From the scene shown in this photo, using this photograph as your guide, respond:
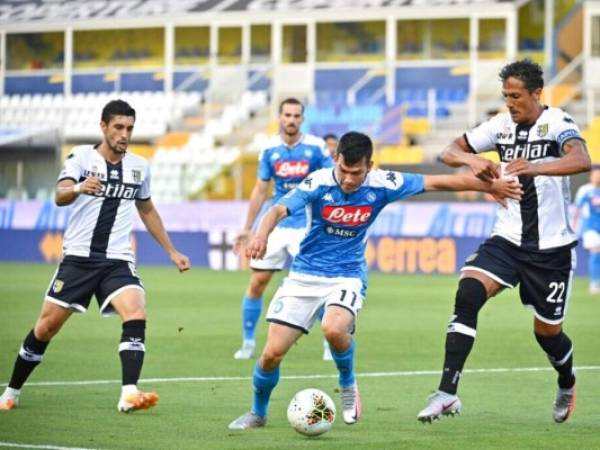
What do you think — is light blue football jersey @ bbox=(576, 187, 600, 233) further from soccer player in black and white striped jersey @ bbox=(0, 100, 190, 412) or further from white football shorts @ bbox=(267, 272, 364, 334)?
white football shorts @ bbox=(267, 272, 364, 334)

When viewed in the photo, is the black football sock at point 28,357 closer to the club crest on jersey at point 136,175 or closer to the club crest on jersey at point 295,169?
the club crest on jersey at point 136,175

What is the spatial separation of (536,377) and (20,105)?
33666mm

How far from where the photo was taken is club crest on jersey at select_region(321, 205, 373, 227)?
9719 millimetres

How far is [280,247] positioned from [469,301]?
5.18 m

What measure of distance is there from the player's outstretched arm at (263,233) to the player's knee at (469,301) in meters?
1.32

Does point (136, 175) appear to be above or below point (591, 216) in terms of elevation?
above

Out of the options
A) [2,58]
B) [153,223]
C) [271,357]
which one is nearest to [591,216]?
[153,223]

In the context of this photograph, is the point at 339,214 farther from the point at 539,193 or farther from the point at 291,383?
the point at 291,383

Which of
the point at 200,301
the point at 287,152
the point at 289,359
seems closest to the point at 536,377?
the point at 289,359

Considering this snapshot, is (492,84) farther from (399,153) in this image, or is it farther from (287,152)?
(287,152)

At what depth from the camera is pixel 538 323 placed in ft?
32.9

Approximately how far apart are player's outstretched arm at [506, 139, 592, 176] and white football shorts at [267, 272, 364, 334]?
1338mm

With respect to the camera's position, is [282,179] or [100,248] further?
[282,179]

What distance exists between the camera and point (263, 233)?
9086 millimetres
